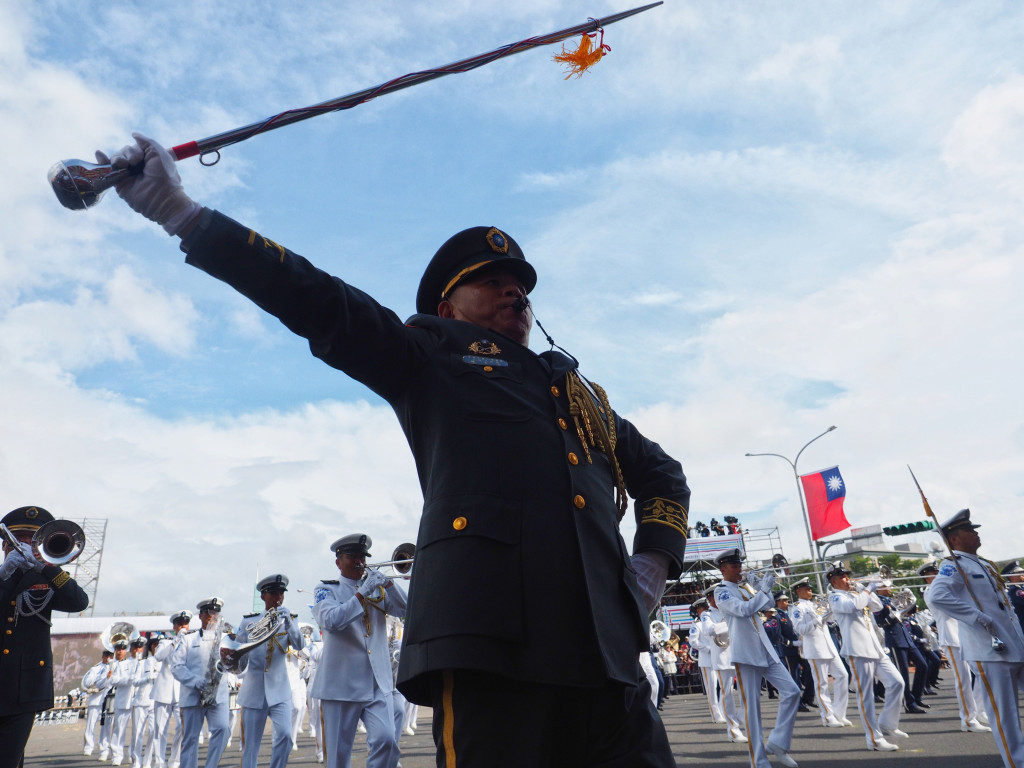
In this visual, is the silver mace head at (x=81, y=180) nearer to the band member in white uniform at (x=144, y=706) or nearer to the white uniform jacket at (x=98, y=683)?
the band member in white uniform at (x=144, y=706)

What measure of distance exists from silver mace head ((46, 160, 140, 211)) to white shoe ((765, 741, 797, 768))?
29.8ft

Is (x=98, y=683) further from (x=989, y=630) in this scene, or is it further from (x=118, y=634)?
(x=989, y=630)

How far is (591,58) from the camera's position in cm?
342

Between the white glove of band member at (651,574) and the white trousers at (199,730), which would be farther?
the white trousers at (199,730)

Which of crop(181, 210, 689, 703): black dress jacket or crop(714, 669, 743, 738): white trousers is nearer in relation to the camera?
crop(181, 210, 689, 703): black dress jacket

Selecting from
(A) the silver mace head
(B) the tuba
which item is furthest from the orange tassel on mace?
(B) the tuba

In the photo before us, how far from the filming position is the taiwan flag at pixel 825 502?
3025 centimetres

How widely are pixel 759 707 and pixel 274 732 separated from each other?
5.37m

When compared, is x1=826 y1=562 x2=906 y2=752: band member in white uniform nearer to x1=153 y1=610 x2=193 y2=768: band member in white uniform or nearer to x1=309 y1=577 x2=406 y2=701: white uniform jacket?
x1=309 y1=577 x2=406 y2=701: white uniform jacket

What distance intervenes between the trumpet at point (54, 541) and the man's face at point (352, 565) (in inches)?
117

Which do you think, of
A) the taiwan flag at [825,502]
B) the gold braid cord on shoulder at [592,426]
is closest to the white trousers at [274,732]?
the gold braid cord on shoulder at [592,426]

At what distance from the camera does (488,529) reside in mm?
2164

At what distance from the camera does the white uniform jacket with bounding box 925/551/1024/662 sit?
7676 mm

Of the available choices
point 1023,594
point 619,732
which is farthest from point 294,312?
point 1023,594
